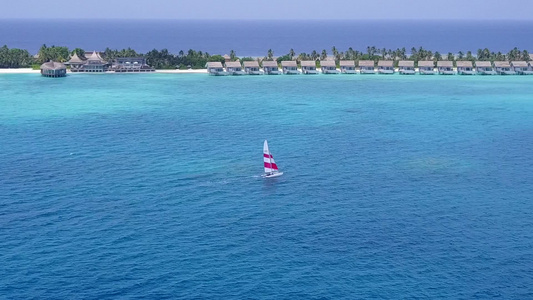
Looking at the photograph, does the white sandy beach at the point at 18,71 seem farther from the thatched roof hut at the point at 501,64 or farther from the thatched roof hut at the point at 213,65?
the thatched roof hut at the point at 501,64

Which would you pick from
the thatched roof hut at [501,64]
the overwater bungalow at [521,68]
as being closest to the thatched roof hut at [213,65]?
the thatched roof hut at [501,64]

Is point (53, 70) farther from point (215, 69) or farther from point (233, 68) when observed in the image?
point (233, 68)

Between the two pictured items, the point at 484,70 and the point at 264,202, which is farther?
the point at 484,70

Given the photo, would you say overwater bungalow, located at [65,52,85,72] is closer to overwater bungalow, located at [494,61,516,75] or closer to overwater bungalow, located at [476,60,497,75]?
overwater bungalow, located at [476,60,497,75]

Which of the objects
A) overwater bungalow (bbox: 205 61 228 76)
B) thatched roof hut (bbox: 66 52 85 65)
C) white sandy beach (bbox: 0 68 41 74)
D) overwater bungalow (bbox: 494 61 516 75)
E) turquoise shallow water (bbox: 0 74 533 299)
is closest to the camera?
turquoise shallow water (bbox: 0 74 533 299)

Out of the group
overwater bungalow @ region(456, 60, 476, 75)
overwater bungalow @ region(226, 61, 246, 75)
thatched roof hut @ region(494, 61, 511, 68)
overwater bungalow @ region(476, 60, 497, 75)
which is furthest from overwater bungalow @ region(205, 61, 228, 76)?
thatched roof hut @ region(494, 61, 511, 68)

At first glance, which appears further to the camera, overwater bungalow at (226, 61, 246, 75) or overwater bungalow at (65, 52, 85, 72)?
overwater bungalow at (226, 61, 246, 75)

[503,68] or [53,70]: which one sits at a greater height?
[503,68]

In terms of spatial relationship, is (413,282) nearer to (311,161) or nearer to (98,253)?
(98,253)

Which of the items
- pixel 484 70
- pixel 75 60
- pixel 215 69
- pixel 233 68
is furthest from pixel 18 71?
pixel 484 70
